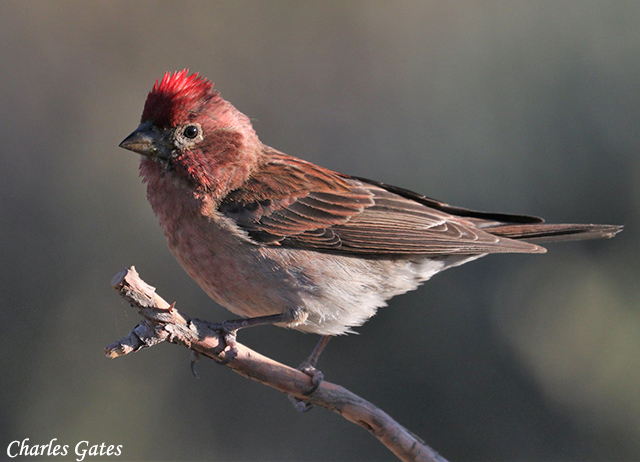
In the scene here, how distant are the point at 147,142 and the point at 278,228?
A: 2.81 feet

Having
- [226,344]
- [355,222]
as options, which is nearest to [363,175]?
[355,222]

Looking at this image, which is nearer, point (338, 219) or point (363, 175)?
point (338, 219)

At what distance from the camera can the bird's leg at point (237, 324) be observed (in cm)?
321

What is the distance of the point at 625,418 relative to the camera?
4.81 m

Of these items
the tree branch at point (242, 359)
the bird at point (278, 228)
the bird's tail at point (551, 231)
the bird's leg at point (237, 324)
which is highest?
the bird's tail at point (551, 231)

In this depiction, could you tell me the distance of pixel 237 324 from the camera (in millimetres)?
3314

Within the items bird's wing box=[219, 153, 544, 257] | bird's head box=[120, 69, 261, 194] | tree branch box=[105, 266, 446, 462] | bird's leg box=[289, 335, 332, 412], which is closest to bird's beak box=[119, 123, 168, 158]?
bird's head box=[120, 69, 261, 194]

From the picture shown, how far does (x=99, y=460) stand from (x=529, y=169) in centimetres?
434

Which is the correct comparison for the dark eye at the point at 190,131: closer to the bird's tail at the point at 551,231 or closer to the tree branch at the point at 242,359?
the tree branch at the point at 242,359

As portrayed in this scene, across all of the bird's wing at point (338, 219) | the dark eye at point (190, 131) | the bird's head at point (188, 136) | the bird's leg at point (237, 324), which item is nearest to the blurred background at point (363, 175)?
the bird's wing at point (338, 219)

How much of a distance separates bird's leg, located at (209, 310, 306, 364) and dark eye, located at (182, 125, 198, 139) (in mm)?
1066

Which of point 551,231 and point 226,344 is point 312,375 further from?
point 551,231

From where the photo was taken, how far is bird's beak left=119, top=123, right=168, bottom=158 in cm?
350

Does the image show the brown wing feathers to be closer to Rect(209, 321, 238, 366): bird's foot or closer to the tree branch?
Rect(209, 321, 238, 366): bird's foot
